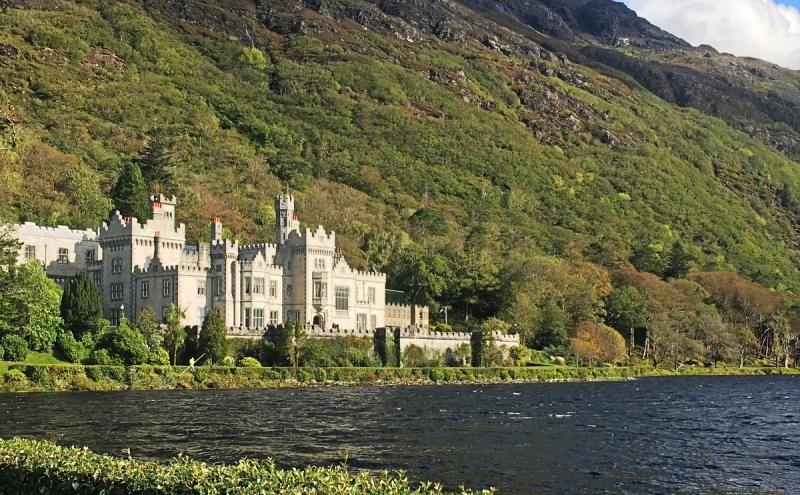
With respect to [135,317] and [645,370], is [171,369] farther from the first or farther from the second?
[645,370]

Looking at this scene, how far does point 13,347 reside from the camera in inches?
2776

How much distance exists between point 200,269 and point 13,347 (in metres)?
21.9

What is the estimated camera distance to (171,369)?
249 ft

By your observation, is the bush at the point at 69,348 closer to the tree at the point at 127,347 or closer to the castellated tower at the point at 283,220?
the tree at the point at 127,347

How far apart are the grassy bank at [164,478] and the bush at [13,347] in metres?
49.8

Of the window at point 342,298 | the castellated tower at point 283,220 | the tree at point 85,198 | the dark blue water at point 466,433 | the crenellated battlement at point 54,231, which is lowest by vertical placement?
the dark blue water at point 466,433

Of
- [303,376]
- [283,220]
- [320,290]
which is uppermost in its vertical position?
[283,220]

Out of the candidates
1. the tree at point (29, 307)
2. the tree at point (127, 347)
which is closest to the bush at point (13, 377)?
the tree at point (29, 307)

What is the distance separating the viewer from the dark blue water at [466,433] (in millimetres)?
38094

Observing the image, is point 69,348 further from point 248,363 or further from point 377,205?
point 377,205

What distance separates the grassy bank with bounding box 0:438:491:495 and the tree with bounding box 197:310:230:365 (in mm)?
57429

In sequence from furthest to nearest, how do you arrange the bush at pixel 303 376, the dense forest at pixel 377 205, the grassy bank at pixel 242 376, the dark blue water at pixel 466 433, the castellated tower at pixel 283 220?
the dense forest at pixel 377 205
the castellated tower at pixel 283 220
the bush at pixel 303 376
the grassy bank at pixel 242 376
the dark blue water at pixel 466 433

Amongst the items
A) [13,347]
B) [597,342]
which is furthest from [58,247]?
[597,342]

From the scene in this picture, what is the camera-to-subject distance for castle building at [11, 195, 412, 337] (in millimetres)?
89188
